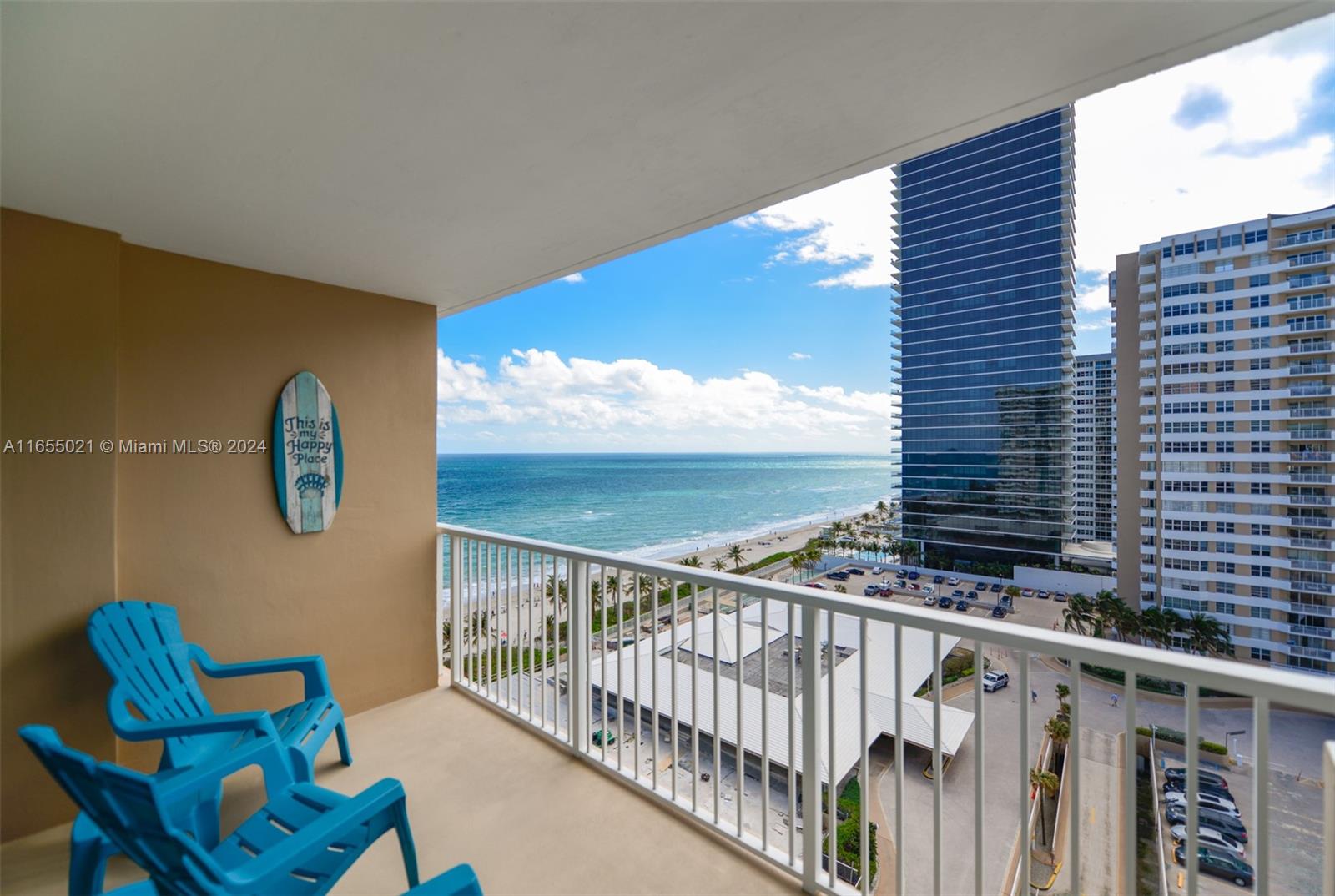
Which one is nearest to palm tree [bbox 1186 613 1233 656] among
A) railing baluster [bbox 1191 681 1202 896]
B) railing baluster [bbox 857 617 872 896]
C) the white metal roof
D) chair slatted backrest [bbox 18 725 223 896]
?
the white metal roof

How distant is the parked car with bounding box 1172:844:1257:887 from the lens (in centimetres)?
128

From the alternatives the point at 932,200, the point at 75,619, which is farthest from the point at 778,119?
the point at 932,200

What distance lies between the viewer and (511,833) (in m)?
2.13

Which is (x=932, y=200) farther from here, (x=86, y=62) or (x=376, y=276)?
(x=86, y=62)

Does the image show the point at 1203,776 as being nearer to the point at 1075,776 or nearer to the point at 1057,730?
the point at 1075,776

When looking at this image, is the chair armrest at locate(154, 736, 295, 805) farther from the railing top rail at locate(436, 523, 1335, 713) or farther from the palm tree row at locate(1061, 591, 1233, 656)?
the palm tree row at locate(1061, 591, 1233, 656)

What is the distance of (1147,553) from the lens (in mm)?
2932

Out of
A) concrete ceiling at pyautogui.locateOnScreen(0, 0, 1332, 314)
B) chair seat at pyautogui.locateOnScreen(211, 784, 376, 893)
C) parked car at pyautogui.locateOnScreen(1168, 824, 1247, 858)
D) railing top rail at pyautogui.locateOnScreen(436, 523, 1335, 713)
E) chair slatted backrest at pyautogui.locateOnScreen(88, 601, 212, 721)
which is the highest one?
concrete ceiling at pyautogui.locateOnScreen(0, 0, 1332, 314)

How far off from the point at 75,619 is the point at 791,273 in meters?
35.8

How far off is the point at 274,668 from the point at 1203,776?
3469 mm

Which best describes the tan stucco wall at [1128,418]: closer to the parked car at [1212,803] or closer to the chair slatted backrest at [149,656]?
the parked car at [1212,803]

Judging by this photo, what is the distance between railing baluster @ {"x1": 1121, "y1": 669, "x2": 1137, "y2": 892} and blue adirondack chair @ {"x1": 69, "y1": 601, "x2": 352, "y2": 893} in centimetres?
257

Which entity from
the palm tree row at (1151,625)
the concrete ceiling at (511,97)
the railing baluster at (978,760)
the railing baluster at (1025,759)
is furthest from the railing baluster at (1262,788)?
the palm tree row at (1151,625)

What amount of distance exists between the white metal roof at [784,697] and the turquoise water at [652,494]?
16446mm
